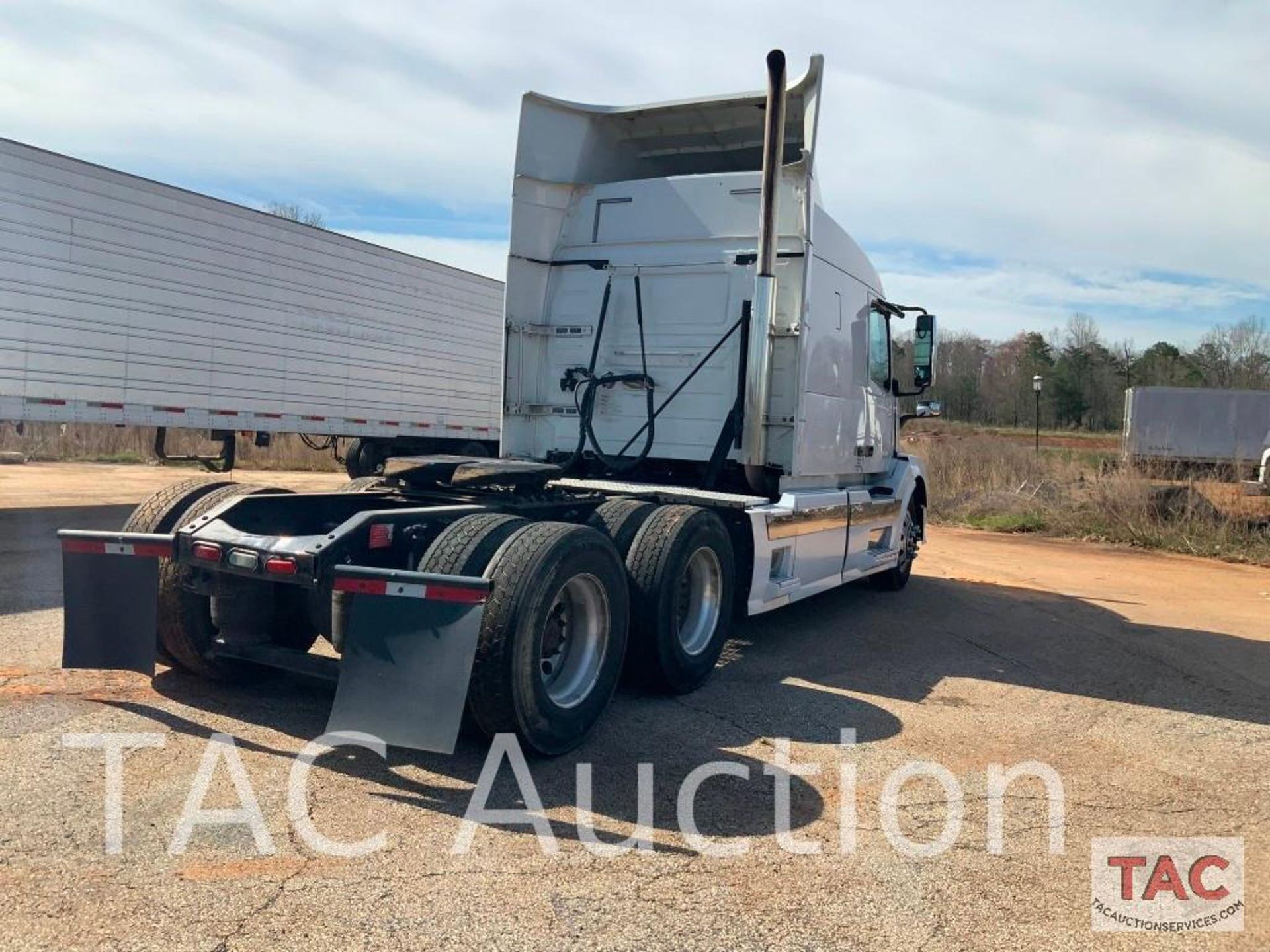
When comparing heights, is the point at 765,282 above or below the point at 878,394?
above

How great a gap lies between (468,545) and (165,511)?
74.5 inches

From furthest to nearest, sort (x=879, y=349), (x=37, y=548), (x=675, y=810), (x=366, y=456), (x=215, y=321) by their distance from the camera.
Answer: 1. (x=366, y=456)
2. (x=215, y=321)
3. (x=37, y=548)
4. (x=879, y=349)
5. (x=675, y=810)

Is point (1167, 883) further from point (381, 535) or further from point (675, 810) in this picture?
point (381, 535)

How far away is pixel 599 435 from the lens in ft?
27.0

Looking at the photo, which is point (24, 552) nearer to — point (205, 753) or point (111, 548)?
point (111, 548)

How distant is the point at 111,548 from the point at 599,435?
3.91m

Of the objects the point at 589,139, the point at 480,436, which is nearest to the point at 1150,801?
the point at 589,139

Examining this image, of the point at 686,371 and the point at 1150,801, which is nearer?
the point at 1150,801

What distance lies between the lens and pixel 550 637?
5.09 m

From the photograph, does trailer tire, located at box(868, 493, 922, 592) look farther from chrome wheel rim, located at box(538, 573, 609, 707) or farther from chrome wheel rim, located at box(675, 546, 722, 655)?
chrome wheel rim, located at box(538, 573, 609, 707)

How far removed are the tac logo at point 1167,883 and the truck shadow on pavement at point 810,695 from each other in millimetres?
1120

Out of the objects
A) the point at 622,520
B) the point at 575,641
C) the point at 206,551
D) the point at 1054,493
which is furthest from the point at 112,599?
the point at 1054,493

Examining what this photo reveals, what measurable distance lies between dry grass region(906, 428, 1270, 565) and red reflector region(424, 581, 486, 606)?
15.1 metres

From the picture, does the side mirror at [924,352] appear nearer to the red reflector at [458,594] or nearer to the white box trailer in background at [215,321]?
the white box trailer in background at [215,321]
